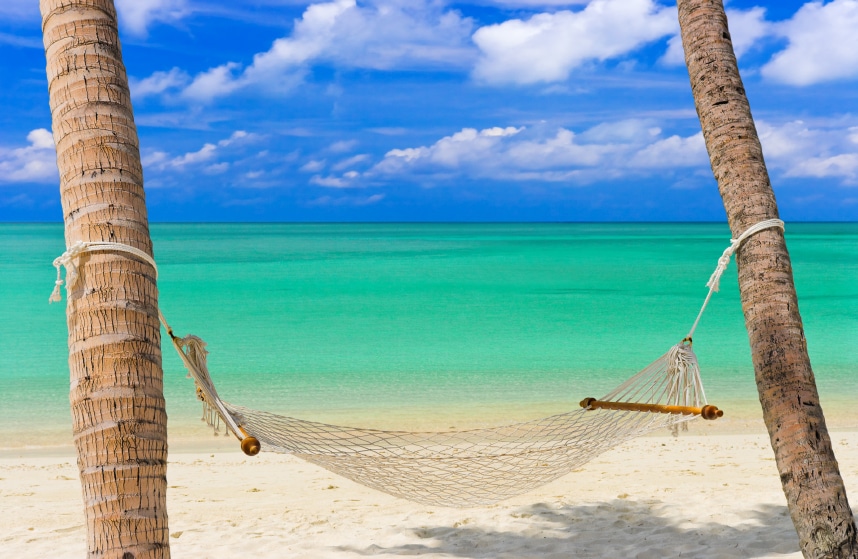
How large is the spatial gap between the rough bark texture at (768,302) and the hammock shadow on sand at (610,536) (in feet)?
2.72

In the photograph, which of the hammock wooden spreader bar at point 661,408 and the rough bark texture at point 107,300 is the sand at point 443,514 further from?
the rough bark texture at point 107,300

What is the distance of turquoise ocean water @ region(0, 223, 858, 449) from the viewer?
605cm

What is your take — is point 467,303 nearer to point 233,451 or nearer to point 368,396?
point 368,396

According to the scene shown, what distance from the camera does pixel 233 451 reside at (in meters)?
4.58

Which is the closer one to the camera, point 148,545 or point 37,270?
point 148,545

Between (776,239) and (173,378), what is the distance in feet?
19.2

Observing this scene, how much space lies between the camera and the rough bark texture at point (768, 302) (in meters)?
1.99

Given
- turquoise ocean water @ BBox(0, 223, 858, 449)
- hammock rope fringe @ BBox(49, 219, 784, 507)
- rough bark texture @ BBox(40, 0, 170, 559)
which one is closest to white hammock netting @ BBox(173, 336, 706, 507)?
hammock rope fringe @ BBox(49, 219, 784, 507)

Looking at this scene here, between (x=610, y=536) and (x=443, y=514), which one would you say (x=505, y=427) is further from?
(x=443, y=514)

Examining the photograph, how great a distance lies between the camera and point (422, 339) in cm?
971

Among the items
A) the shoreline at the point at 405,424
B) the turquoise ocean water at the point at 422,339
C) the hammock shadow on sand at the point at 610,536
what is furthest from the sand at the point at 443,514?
the turquoise ocean water at the point at 422,339

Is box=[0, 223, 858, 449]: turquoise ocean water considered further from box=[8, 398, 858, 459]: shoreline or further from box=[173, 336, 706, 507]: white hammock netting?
box=[173, 336, 706, 507]: white hammock netting

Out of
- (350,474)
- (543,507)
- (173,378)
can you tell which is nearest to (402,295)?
(173,378)

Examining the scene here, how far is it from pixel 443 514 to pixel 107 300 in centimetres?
225
